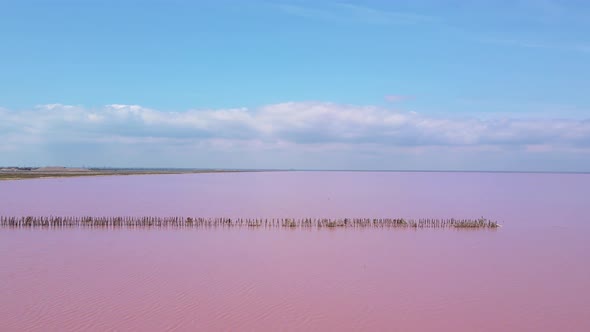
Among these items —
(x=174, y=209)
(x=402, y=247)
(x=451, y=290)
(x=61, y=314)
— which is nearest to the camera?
(x=61, y=314)

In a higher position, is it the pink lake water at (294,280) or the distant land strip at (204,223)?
the distant land strip at (204,223)

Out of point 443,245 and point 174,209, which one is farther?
point 174,209

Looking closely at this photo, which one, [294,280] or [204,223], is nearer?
[294,280]

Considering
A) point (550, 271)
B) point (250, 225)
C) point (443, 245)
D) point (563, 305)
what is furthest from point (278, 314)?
point (250, 225)

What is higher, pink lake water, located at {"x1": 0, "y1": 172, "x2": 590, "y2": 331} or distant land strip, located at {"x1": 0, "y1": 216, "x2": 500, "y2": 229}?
distant land strip, located at {"x1": 0, "y1": 216, "x2": 500, "y2": 229}

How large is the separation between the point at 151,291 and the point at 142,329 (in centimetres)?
265

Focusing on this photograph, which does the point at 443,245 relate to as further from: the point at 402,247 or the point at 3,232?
the point at 3,232

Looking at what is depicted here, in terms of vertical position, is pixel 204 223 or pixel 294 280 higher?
pixel 204 223

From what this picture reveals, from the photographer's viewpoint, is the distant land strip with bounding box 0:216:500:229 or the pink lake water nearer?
the pink lake water

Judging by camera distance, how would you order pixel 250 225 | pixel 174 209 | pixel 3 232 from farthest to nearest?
1. pixel 174 209
2. pixel 250 225
3. pixel 3 232

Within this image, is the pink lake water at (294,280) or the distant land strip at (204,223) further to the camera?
the distant land strip at (204,223)

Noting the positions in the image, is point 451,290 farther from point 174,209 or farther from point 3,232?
point 174,209

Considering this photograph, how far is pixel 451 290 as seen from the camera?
13.5 meters

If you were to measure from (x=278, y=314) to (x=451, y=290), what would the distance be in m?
5.16
